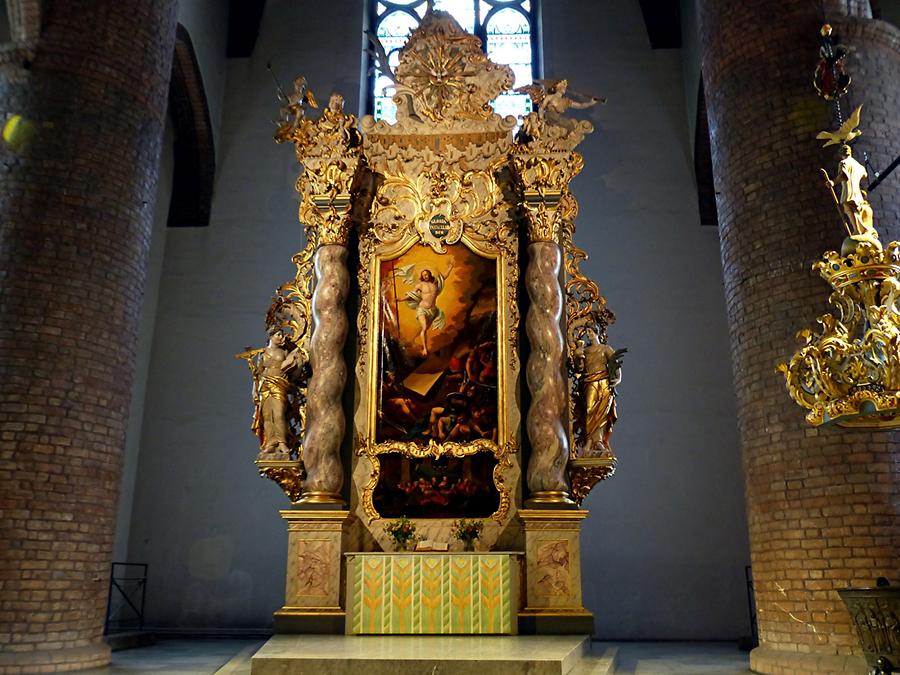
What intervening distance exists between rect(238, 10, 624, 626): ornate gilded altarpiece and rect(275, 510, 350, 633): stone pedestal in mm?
18

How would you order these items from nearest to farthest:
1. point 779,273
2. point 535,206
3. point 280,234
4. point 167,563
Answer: point 779,273 < point 535,206 < point 167,563 < point 280,234

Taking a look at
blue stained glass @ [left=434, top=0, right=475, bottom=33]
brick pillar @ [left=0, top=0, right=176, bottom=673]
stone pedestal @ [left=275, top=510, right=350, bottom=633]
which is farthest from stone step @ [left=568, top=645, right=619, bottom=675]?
blue stained glass @ [left=434, top=0, right=475, bottom=33]

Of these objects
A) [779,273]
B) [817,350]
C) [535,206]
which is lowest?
[817,350]

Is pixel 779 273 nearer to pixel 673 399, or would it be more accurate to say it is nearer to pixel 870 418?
pixel 870 418

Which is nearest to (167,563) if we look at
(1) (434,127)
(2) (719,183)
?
(1) (434,127)

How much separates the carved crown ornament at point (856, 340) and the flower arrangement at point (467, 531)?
3.70 metres

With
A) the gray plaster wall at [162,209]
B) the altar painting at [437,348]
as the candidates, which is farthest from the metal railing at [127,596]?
the altar painting at [437,348]

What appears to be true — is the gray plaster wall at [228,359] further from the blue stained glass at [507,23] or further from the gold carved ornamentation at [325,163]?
the gold carved ornamentation at [325,163]

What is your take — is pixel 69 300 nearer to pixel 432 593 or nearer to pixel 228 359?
pixel 228 359

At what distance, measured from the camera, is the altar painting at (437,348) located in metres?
8.82

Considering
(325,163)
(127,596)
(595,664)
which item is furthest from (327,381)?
(127,596)

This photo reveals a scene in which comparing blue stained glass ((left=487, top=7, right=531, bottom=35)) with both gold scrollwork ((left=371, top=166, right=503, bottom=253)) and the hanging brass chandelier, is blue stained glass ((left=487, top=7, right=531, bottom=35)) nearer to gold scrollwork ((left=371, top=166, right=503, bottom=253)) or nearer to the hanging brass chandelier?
gold scrollwork ((left=371, top=166, right=503, bottom=253))

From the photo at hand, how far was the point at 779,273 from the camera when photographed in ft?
28.3

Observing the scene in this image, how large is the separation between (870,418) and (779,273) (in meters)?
3.38
